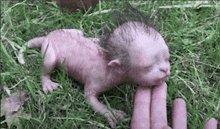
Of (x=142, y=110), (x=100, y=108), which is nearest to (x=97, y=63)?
(x=100, y=108)

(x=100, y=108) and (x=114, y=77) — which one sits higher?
(x=114, y=77)

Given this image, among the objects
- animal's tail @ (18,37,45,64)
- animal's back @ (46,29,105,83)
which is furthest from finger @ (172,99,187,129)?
animal's tail @ (18,37,45,64)

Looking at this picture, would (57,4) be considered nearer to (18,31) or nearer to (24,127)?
(18,31)

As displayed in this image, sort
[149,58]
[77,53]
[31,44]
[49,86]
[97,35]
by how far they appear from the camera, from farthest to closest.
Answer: [97,35] < [31,44] < [49,86] < [77,53] < [149,58]

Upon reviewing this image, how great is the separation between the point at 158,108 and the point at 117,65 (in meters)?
0.44

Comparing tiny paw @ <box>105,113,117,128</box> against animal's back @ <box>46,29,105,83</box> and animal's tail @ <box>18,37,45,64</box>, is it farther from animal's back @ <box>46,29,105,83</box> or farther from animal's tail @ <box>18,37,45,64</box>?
animal's tail @ <box>18,37,45,64</box>

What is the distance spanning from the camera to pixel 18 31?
3480 millimetres

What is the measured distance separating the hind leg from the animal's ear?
660 millimetres

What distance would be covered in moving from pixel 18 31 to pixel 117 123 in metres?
1.52

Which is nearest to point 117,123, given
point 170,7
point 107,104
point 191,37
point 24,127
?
point 107,104

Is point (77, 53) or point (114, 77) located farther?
point (77, 53)

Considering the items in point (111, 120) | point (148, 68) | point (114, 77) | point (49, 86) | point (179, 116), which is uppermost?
point (148, 68)

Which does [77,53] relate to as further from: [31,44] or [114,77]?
[31,44]

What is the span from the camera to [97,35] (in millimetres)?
3471
